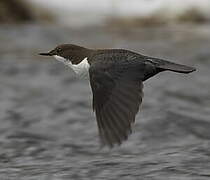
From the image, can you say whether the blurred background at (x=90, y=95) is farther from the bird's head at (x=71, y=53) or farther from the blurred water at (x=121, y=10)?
the bird's head at (x=71, y=53)

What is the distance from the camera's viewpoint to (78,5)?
41.1 feet

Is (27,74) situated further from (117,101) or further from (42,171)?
(117,101)

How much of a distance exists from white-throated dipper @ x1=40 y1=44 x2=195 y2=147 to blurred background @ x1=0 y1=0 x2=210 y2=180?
0.58 meters

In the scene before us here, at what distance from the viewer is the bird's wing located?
4.30m

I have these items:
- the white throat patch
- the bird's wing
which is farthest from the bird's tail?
the white throat patch

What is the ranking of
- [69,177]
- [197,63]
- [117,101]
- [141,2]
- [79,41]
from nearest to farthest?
[117,101] < [69,177] < [197,63] < [79,41] < [141,2]

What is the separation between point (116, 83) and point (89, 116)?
2514mm

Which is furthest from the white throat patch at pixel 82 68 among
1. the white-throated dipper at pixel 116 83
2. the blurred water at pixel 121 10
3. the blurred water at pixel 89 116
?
the blurred water at pixel 121 10

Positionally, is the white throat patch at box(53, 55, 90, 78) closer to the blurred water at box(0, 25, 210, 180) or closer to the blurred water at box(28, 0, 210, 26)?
the blurred water at box(0, 25, 210, 180)

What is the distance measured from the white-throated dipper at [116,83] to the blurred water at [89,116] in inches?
22.8

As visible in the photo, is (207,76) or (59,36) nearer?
(207,76)

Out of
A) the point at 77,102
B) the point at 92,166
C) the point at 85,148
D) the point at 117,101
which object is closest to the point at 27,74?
the point at 77,102

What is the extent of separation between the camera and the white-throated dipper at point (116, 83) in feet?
14.2

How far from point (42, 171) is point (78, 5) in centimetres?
768
